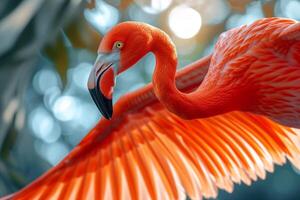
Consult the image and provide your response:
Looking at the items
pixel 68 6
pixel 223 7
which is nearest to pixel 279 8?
pixel 223 7

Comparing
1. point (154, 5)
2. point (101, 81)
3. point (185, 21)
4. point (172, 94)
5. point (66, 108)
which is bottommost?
point (66, 108)

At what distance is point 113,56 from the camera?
122 centimetres

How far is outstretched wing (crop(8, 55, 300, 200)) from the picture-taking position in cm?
160

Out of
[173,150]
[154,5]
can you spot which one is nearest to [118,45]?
[173,150]

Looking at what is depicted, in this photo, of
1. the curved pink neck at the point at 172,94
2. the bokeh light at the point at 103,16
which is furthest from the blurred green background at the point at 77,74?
the curved pink neck at the point at 172,94

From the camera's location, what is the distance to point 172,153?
1642 mm

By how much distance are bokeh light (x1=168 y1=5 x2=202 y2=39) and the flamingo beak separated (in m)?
1.37

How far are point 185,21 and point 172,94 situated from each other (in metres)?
1.36

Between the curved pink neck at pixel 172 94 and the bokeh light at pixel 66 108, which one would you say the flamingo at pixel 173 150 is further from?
the bokeh light at pixel 66 108

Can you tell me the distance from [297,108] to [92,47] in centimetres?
123

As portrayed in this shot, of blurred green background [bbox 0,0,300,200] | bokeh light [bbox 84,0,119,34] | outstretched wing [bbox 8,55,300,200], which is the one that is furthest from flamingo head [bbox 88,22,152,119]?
bokeh light [bbox 84,0,119,34]

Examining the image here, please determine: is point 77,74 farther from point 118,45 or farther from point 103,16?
point 118,45

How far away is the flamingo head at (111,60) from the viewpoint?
1203 millimetres

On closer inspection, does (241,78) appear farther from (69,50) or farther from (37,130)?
(37,130)
